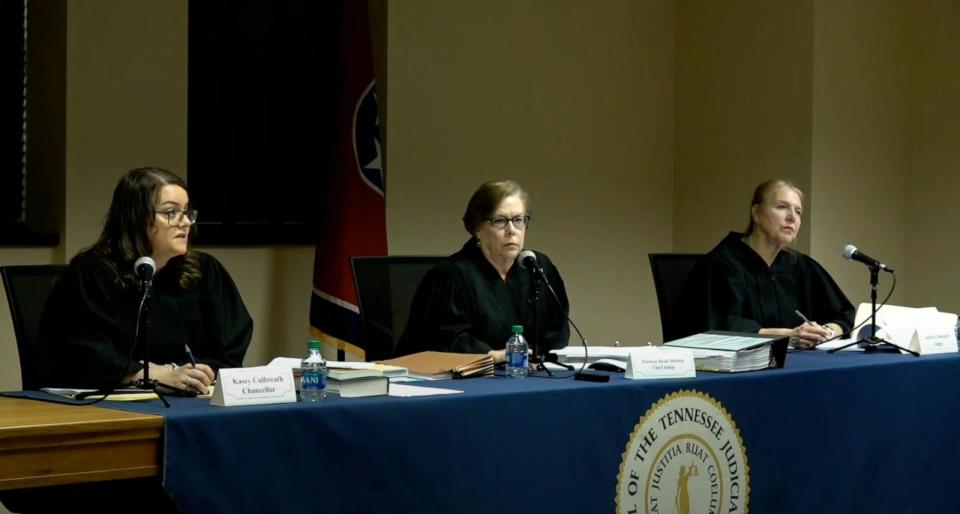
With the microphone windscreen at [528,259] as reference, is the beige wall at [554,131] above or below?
above

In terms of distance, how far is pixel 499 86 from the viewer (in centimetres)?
594

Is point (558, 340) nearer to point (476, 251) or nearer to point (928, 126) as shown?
point (476, 251)

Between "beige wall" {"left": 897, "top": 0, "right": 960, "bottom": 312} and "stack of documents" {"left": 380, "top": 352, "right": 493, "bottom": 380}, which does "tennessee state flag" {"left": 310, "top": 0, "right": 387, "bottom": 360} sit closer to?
"stack of documents" {"left": 380, "top": 352, "right": 493, "bottom": 380}

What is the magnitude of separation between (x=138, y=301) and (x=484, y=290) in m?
1.12

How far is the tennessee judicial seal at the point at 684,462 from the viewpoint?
3.15 m

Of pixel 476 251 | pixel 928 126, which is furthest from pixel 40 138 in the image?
pixel 928 126

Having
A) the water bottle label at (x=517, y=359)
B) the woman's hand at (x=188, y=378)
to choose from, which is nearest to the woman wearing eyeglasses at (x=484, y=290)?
the water bottle label at (x=517, y=359)

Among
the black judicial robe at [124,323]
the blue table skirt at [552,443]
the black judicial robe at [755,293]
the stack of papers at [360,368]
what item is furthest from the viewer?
the black judicial robe at [755,293]

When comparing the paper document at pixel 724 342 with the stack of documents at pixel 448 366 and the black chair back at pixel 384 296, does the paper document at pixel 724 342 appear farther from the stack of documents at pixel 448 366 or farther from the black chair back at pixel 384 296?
the black chair back at pixel 384 296

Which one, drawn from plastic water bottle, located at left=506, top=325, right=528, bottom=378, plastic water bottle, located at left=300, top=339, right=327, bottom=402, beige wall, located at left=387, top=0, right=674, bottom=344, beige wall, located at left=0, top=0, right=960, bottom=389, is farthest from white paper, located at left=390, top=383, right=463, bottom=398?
beige wall, located at left=387, top=0, right=674, bottom=344

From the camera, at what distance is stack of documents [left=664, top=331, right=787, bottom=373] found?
344cm

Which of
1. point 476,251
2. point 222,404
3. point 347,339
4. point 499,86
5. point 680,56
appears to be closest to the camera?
point 222,404

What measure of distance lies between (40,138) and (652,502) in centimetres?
281

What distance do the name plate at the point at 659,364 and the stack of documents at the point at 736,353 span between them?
141 millimetres
